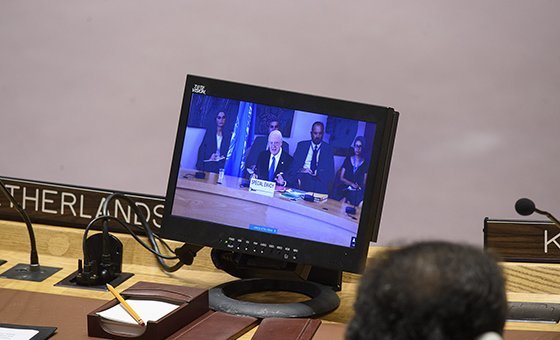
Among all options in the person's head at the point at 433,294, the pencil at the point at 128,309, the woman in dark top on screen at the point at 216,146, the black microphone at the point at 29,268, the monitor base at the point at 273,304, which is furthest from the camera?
the black microphone at the point at 29,268

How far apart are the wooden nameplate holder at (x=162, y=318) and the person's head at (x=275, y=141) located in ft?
1.05

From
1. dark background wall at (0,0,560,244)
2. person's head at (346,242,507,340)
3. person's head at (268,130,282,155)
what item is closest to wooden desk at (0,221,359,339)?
person's head at (268,130,282,155)

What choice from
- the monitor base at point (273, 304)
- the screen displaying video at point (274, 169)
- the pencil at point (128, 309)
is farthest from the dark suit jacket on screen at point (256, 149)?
the pencil at point (128, 309)

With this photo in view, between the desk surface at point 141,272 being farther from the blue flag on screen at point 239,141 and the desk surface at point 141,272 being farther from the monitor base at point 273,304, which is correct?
the blue flag on screen at point 239,141

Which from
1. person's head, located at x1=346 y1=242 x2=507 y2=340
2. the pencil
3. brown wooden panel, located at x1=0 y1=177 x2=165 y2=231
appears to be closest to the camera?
person's head, located at x1=346 y1=242 x2=507 y2=340

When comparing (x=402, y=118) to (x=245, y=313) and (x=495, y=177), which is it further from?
(x=245, y=313)

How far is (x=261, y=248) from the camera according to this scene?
2.03 m

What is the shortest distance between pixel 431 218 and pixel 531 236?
42.7 inches

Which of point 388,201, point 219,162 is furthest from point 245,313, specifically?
point 388,201

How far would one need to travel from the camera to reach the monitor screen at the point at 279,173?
196 centimetres

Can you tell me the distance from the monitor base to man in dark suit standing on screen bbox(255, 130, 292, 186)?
0.24 meters

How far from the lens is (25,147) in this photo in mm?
3477

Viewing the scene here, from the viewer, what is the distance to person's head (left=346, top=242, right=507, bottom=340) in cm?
74

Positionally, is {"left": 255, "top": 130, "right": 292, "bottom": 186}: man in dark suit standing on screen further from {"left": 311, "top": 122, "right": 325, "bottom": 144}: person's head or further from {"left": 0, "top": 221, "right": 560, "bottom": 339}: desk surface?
{"left": 0, "top": 221, "right": 560, "bottom": 339}: desk surface
